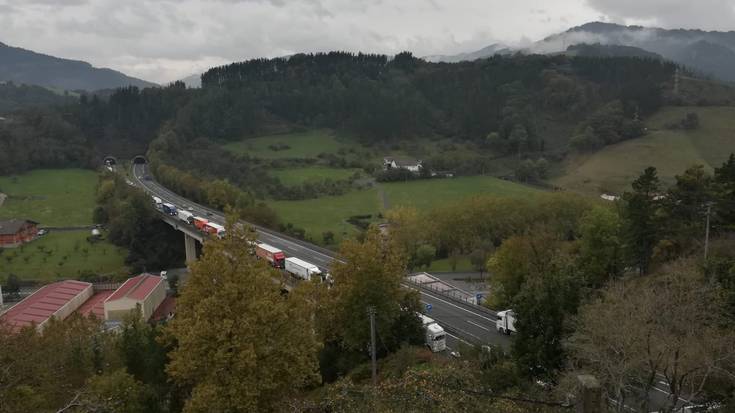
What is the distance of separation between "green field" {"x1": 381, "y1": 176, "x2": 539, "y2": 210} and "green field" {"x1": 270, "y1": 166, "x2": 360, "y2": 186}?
8.68 m

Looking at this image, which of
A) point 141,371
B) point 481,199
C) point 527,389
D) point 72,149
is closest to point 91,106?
point 72,149

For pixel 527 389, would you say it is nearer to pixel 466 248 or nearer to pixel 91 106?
pixel 466 248

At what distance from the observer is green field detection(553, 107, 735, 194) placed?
7344 centimetres

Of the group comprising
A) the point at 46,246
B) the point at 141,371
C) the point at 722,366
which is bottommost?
the point at 46,246

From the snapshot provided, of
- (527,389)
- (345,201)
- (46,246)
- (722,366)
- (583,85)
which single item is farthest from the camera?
(583,85)

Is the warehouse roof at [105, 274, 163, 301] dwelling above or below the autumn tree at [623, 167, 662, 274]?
below

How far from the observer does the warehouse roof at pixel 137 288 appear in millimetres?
40406

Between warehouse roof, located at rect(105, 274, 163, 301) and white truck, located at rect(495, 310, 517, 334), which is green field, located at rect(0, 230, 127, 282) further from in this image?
white truck, located at rect(495, 310, 517, 334)

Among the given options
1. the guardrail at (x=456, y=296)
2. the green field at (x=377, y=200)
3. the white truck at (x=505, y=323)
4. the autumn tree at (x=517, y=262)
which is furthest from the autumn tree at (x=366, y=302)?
the green field at (x=377, y=200)

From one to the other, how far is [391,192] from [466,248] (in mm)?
30814

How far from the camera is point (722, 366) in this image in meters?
15.0

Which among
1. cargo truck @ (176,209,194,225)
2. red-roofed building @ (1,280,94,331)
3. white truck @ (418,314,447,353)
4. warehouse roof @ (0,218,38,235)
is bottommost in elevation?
red-roofed building @ (1,280,94,331)

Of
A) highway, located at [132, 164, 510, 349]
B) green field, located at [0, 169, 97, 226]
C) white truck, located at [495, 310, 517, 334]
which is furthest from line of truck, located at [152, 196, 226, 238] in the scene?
white truck, located at [495, 310, 517, 334]

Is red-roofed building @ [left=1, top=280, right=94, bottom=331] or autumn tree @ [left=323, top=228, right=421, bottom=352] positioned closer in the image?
autumn tree @ [left=323, top=228, right=421, bottom=352]
